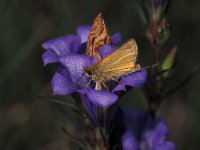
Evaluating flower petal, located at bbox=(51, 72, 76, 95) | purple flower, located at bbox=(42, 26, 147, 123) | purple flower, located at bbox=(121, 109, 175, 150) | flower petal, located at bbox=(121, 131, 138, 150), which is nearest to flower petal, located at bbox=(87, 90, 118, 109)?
purple flower, located at bbox=(42, 26, 147, 123)

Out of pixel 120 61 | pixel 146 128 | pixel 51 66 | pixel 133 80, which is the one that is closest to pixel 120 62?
pixel 120 61

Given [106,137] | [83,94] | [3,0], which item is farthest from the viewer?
[3,0]

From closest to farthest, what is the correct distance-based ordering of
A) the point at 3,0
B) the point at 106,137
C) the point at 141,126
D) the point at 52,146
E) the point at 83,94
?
the point at 83,94, the point at 106,137, the point at 141,126, the point at 52,146, the point at 3,0

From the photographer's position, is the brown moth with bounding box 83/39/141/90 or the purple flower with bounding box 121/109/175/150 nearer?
the brown moth with bounding box 83/39/141/90

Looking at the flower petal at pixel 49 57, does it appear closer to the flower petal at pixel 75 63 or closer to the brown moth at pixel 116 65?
the flower petal at pixel 75 63

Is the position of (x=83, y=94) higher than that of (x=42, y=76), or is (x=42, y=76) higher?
(x=83, y=94)

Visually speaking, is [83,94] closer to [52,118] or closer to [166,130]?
[166,130]

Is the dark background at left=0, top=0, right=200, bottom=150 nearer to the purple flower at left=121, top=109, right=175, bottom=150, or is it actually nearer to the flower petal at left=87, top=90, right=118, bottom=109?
the purple flower at left=121, top=109, right=175, bottom=150

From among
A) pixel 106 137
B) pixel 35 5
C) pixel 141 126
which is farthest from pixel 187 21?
pixel 106 137
